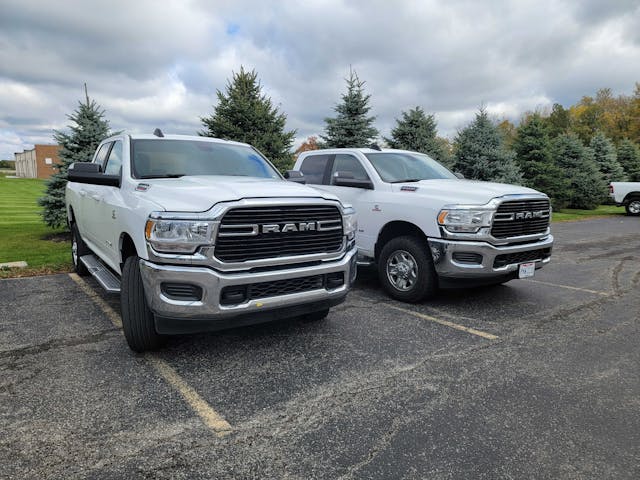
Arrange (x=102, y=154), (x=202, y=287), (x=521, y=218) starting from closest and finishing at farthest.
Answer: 1. (x=202, y=287)
2. (x=521, y=218)
3. (x=102, y=154)

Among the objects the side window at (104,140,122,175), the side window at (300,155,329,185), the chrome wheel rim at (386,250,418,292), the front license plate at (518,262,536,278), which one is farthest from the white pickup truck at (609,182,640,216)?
the side window at (104,140,122,175)

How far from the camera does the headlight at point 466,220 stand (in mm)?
5051

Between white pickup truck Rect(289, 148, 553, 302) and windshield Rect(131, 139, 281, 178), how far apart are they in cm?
57

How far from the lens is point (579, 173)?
2477cm

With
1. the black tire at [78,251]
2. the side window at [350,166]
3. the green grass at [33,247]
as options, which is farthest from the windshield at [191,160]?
the green grass at [33,247]

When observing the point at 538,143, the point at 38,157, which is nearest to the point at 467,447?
the point at 538,143

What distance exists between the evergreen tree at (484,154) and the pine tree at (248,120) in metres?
7.30

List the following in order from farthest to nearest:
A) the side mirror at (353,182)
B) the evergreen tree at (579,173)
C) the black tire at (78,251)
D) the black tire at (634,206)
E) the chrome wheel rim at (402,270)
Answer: the evergreen tree at (579,173), the black tire at (634,206), the black tire at (78,251), the side mirror at (353,182), the chrome wheel rim at (402,270)

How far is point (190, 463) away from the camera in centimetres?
248

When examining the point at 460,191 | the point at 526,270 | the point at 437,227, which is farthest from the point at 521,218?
the point at 437,227

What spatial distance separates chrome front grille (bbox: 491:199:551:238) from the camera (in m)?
5.16

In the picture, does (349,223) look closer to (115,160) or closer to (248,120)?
(115,160)

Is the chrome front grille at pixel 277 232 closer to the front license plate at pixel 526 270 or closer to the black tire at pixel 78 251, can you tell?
the front license plate at pixel 526 270

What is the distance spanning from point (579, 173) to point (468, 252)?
23895mm
